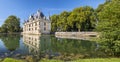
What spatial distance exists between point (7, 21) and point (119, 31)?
133720 millimetres

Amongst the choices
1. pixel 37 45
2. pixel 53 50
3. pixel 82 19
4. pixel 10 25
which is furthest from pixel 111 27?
pixel 10 25

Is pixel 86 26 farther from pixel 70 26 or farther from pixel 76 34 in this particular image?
pixel 70 26

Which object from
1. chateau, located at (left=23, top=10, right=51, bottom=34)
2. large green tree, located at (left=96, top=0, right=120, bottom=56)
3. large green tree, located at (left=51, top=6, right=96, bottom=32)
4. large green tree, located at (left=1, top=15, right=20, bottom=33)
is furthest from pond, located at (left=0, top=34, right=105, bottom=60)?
large green tree, located at (left=1, top=15, right=20, bottom=33)

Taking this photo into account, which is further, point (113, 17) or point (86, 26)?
point (86, 26)

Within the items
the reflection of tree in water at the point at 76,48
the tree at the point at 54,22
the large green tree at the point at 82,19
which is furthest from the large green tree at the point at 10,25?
the reflection of tree in water at the point at 76,48

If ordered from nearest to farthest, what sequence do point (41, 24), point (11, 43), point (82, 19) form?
point (11, 43) < point (82, 19) < point (41, 24)

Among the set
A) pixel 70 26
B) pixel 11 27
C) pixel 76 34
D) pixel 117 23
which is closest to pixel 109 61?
pixel 117 23

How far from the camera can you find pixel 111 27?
22359 mm

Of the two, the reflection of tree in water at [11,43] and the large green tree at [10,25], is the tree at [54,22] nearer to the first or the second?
the large green tree at [10,25]

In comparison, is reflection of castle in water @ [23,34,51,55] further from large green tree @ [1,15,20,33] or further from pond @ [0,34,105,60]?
large green tree @ [1,15,20,33]

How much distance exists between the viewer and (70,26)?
101625 millimetres

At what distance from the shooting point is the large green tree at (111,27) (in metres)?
21.8

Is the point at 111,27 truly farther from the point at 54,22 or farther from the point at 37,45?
the point at 54,22

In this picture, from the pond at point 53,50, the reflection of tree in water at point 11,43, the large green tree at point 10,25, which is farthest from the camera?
the large green tree at point 10,25
